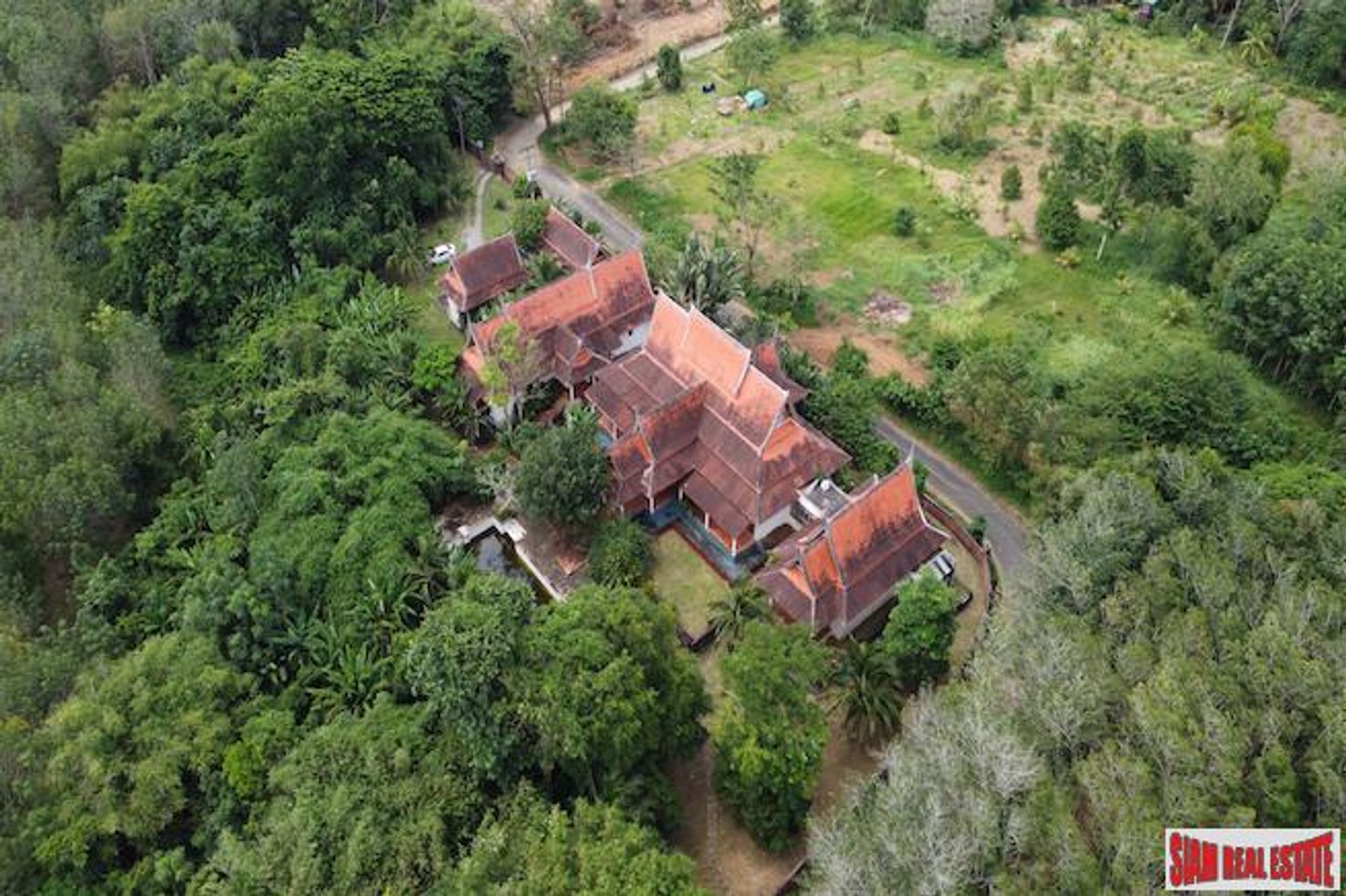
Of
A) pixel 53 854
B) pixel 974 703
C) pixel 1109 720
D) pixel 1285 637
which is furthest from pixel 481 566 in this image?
pixel 1285 637

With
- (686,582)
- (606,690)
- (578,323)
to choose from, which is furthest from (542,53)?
(606,690)

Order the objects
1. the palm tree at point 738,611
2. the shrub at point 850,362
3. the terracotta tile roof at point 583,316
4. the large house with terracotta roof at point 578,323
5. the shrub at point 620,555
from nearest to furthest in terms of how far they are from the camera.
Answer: the palm tree at point 738,611, the shrub at point 620,555, the large house with terracotta roof at point 578,323, the terracotta tile roof at point 583,316, the shrub at point 850,362

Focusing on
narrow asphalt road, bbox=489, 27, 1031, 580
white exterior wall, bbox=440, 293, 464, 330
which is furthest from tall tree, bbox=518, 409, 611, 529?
white exterior wall, bbox=440, 293, 464, 330

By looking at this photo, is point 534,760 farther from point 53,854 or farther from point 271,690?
point 53,854

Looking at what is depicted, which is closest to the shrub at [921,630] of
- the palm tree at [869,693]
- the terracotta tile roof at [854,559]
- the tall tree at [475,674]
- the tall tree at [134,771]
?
the palm tree at [869,693]

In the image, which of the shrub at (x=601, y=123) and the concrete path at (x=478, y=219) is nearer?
the concrete path at (x=478, y=219)
